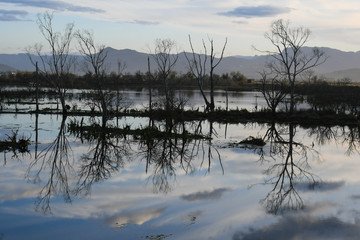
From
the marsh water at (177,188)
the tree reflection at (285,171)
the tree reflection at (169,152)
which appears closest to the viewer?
the marsh water at (177,188)

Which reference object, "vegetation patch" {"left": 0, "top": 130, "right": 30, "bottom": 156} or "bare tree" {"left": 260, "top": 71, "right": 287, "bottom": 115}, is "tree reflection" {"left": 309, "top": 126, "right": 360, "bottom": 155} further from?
"vegetation patch" {"left": 0, "top": 130, "right": 30, "bottom": 156}

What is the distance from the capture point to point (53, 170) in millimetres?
15078

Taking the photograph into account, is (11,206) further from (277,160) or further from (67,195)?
(277,160)

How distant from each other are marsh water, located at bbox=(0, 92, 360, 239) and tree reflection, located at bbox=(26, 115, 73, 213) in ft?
0.10

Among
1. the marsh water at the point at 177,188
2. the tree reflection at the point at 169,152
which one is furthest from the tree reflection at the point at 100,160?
the tree reflection at the point at 169,152

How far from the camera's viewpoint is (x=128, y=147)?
1956cm

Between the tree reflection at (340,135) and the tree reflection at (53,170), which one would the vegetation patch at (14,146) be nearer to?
the tree reflection at (53,170)

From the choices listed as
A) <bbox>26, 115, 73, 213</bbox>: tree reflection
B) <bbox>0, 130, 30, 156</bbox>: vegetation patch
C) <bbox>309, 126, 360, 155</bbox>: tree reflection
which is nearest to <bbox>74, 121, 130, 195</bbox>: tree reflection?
<bbox>26, 115, 73, 213</bbox>: tree reflection

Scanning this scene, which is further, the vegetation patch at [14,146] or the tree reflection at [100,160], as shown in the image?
the vegetation patch at [14,146]

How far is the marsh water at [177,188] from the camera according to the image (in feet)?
31.7

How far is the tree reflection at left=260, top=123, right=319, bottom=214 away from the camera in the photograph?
39.2 feet

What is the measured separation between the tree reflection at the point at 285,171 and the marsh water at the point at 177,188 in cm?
4

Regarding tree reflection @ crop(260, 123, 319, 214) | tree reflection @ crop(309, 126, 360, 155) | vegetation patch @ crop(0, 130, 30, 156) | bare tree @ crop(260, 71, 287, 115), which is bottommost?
tree reflection @ crop(260, 123, 319, 214)

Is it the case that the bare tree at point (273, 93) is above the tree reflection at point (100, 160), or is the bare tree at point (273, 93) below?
above
